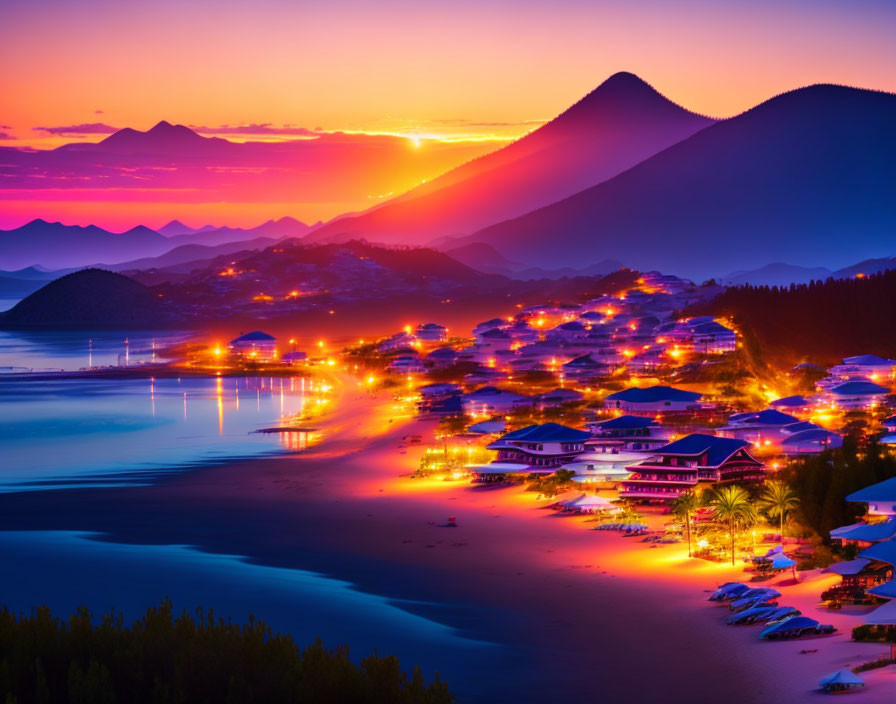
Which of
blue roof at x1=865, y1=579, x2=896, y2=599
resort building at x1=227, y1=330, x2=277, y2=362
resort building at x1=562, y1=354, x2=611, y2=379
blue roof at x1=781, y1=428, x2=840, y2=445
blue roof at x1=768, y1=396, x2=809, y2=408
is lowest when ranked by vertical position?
blue roof at x1=865, y1=579, x2=896, y2=599

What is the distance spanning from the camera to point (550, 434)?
4850 centimetres

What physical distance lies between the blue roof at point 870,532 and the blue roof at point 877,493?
0.88 m

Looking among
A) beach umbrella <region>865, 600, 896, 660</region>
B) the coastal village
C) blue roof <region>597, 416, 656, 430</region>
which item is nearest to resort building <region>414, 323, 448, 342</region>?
the coastal village

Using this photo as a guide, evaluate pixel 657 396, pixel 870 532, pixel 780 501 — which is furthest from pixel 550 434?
pixel 870 532

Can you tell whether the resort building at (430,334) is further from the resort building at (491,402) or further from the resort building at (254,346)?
the resort building at (491,402)

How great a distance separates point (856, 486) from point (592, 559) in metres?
6.72

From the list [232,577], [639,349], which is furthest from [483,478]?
[639,349]

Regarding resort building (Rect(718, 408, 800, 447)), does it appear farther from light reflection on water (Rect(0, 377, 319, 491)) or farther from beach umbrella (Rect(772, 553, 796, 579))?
beach umbrella (Rect(772, 553, 796, 579))

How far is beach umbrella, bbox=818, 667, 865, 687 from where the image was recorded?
20.7 meters

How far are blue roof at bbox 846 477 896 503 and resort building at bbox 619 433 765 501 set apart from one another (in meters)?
9.86

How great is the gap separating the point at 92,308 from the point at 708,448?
164 m

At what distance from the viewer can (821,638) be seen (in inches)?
947

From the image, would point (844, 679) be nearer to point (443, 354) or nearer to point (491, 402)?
point (491, 402)

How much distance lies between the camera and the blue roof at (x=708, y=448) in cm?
4088
